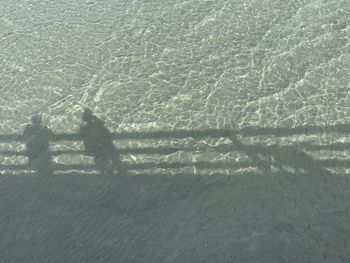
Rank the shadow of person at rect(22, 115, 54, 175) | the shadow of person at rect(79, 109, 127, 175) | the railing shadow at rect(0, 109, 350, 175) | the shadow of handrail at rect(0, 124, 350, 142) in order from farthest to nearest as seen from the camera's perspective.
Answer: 1. the shadow of handrail at rect(0, 124, 350, 142)
2. the shadow of person at rect(22, 115, 54, 175)
3. the shadow of person at rect(79, 109, 127, 175)
4. the railing shadow at rect(0, 109, 350, 175)

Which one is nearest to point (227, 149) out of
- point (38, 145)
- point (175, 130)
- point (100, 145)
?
point (175, 130)

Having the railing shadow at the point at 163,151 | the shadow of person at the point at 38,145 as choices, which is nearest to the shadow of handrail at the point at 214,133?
the railing shadow at the point at 163,151

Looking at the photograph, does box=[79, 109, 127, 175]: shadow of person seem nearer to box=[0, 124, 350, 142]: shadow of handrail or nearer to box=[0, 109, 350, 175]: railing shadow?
box=[0, 109, 350, 175]: railing shadow

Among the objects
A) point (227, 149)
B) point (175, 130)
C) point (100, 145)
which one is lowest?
point (227, 149)

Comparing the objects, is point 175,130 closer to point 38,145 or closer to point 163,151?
point 163,151

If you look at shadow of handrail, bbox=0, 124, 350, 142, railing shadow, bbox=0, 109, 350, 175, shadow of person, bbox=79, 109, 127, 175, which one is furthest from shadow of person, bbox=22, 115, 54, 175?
shadow of person, bbox=79, 109, 127, 175
